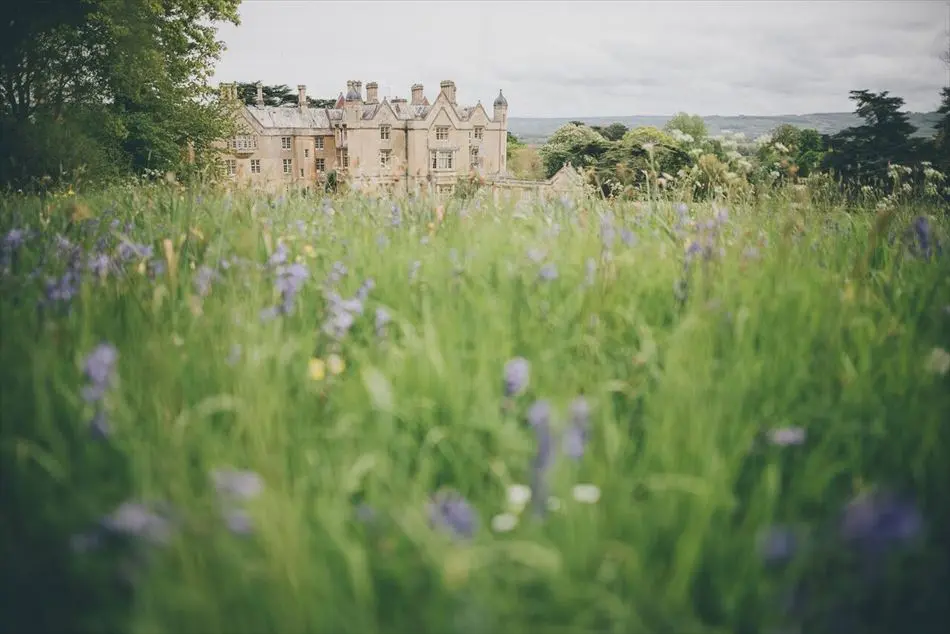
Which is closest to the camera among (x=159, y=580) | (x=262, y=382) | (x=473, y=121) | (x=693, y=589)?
(x=159, y=580)

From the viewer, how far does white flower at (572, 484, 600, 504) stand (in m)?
1.28

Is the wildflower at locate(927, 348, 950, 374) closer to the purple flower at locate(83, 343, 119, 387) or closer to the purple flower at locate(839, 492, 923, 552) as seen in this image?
the purple flower at locate(839, 492, 923, 552)

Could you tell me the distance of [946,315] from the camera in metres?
2.19

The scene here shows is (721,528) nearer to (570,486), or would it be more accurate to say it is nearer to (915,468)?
(570,486)

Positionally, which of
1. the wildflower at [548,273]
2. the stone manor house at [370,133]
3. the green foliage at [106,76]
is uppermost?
the stone manor house at [370,133]

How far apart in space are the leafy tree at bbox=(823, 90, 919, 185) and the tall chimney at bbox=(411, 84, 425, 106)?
45.0 meters

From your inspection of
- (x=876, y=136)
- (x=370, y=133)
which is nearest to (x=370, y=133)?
(x=370, y=133)

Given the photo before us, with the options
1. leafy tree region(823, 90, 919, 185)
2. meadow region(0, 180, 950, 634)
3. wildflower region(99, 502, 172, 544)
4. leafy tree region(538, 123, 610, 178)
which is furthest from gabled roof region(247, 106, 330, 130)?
wildflower region(99, 502, 172, 544)

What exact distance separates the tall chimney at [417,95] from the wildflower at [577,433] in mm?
61485

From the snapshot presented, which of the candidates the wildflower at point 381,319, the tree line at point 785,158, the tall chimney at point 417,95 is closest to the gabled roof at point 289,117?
the tall chimney at point 417,95

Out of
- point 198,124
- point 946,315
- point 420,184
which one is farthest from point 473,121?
point 946,315

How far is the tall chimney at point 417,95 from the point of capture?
5894 cm

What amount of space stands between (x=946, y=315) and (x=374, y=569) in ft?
7.36

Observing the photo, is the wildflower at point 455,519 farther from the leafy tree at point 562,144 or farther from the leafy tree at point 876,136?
the leafy tree at point 562,144
